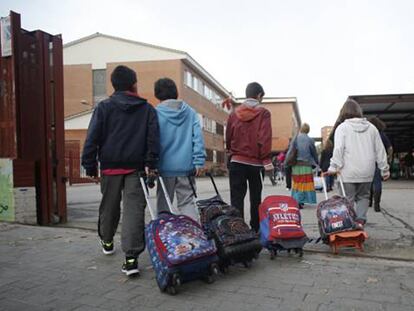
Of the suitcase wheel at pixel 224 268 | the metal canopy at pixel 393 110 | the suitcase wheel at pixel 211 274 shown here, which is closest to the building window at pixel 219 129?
the metal canopy at pixel 393 110

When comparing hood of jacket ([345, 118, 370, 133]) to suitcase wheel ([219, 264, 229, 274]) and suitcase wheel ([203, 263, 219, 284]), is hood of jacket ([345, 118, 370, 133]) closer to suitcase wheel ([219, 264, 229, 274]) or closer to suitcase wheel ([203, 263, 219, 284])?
suitcase wheel ([219, 264, 229, 274])

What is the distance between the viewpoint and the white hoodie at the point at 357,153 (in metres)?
5.36

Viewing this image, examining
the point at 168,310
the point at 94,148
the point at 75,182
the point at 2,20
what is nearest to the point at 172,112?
the point at 94,148

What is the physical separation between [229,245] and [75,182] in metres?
21.1

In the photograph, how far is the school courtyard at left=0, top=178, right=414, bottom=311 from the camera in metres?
3.39

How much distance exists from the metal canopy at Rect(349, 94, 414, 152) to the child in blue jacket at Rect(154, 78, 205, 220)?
14.2 m

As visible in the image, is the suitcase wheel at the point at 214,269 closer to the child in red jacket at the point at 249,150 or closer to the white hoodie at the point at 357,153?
the child in red jacket at the point at 249,150

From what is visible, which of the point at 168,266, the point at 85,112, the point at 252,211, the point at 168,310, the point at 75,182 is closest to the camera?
the point at 168,310

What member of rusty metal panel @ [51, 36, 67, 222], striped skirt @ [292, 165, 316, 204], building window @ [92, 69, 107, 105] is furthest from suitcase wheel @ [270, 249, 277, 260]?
building window @ [92, 69, 107, 105]

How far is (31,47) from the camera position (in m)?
6.75

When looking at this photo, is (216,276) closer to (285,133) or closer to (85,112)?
(85,112)

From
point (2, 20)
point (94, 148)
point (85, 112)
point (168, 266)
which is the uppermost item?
point (85, 112)

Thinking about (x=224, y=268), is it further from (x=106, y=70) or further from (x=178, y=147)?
(x=106, y=70)

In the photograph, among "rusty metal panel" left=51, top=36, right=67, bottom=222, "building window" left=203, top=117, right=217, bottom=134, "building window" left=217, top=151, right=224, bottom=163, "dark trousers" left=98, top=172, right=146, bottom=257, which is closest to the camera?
"dark trousers" left=98, top=172, right=146, bottom=257
